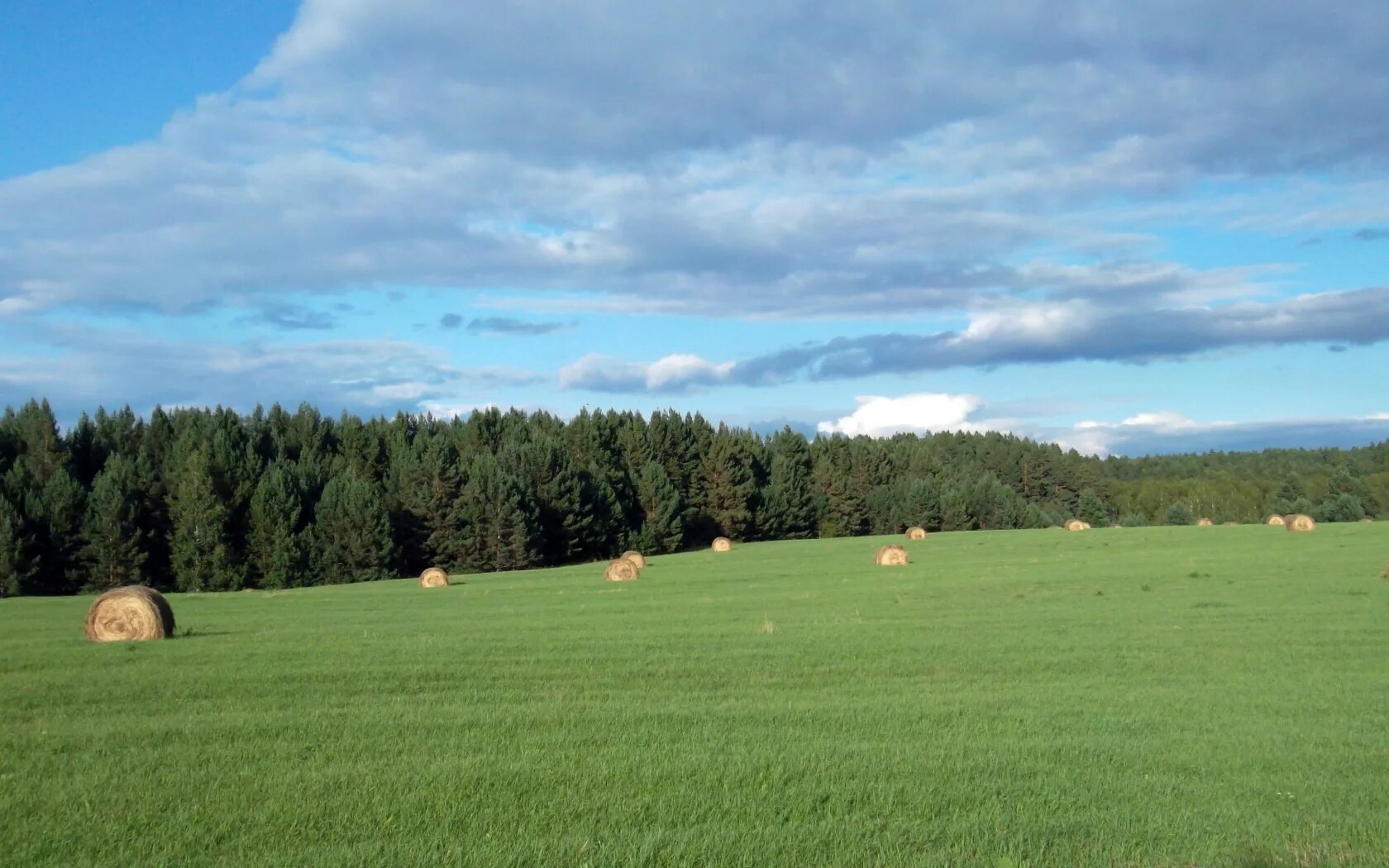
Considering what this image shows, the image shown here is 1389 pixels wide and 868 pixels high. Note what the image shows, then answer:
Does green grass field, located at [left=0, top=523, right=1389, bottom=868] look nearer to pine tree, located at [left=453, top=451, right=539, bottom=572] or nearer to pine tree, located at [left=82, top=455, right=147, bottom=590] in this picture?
pine tree, located at [left=82, top=455, right=147, bottom=590]

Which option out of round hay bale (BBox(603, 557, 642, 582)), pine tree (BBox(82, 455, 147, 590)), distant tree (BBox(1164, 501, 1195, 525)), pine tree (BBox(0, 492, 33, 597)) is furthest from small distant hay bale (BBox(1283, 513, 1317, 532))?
pine tree (BBox(0, 492, 33, 597))

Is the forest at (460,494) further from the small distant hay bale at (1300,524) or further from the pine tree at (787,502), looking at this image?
the small distant hay bale at (1300,524)

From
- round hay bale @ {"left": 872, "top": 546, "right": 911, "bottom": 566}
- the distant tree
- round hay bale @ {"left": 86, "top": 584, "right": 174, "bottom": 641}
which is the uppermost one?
round hay bale @ {"left": 86, "top": 584, "right": 174, "bottom": 641}

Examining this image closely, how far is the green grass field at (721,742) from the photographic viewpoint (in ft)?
24.9

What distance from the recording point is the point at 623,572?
43188 mm

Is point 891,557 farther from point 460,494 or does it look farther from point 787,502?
point 787,502

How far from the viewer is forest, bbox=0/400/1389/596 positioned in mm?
64375

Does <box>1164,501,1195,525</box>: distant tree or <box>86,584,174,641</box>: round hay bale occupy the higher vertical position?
<box>86,584,174,641</box>: round hay bale

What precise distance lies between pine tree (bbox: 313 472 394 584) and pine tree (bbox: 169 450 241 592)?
17.1 feet

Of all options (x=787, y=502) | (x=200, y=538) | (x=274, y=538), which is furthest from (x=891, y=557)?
(x=787, y=502)

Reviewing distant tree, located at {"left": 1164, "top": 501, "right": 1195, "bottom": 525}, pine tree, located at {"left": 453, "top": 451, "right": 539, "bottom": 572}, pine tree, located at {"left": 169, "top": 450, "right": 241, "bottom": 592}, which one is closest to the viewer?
pine tree, located at {"left": 169, "top": 450, "right": 241, "bottom": 592}

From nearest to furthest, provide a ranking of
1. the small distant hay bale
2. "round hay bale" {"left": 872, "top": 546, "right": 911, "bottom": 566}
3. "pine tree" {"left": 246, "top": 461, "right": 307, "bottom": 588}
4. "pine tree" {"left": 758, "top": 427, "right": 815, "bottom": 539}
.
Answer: "round hay bale" {"left": 872, "top": 546, "right": 911, "bottom": 566} < the small distant hay bale < "pine tree" {"left": 246, "top": 461, "right": 307, "bottom": 588} < "pine tree" {"left": 758, "top": 427, "right": 815, "bottom": 539}

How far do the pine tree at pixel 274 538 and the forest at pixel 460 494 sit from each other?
112mm

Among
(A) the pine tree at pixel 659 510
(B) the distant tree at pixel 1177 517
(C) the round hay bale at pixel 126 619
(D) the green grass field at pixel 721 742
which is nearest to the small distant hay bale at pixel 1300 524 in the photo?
(D) the green grass field at pixel 721 742
